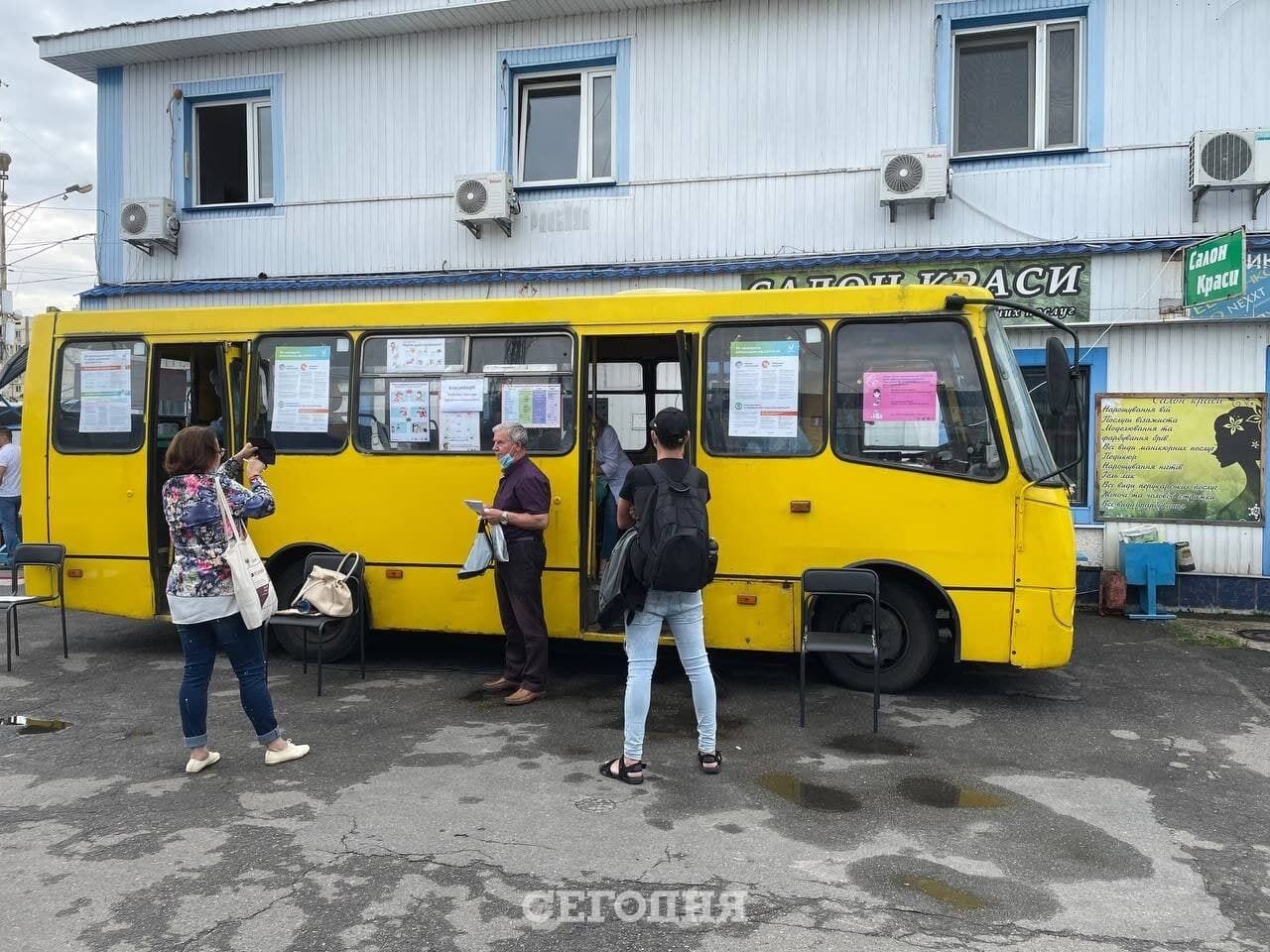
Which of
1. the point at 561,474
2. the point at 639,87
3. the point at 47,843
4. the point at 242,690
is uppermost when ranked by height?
the point at 639,87

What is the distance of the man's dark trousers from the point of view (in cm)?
618

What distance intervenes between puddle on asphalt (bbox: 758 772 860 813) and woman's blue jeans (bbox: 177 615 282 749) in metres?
2.68

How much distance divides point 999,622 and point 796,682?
1.48m

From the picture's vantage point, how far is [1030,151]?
394 inches

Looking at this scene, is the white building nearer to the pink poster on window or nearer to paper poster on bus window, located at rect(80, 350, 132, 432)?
the pink poster on window

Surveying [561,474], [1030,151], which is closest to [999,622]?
[561,474]

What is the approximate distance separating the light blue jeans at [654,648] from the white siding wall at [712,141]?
6.99 metres

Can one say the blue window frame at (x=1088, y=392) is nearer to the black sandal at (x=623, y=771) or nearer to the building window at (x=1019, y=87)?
the building window at (x=1019, y=87)

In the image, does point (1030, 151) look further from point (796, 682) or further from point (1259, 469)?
point (796, 682)

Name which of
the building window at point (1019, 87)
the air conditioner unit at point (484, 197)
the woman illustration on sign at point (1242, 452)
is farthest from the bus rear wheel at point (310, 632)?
the woman illustration on sign at point (1242, 452)

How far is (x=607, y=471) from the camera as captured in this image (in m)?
6.91

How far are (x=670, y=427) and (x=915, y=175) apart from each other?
22.0 feet

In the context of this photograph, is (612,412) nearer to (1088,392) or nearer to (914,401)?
(914,401)

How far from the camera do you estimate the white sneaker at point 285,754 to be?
5.04 m
